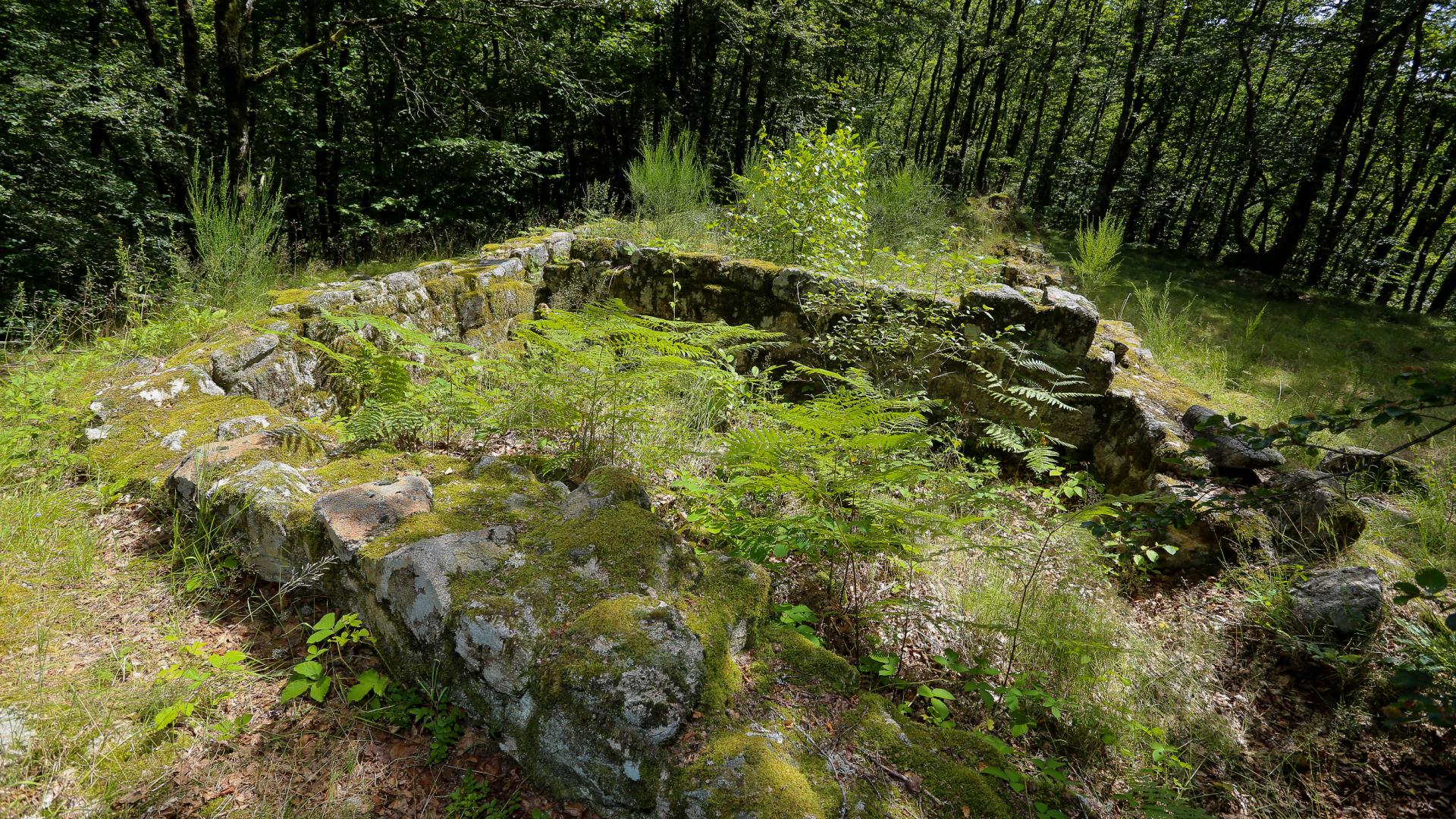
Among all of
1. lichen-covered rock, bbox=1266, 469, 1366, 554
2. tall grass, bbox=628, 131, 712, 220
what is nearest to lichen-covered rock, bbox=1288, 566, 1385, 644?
lichen-covered rock, bbox=1266, 469, 1366, 554

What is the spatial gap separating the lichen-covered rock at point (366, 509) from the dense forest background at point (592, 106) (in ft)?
13.5

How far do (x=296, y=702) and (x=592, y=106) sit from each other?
8594mm

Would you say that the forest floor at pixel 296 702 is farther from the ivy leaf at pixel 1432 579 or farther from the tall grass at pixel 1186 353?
the tall grass at pixel 1186 353

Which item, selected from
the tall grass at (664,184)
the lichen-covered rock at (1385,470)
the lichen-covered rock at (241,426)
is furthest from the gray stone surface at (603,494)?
the tall grass at (664,184)

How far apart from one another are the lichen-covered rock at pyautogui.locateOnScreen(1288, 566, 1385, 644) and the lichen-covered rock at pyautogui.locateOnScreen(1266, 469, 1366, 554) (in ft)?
1.08

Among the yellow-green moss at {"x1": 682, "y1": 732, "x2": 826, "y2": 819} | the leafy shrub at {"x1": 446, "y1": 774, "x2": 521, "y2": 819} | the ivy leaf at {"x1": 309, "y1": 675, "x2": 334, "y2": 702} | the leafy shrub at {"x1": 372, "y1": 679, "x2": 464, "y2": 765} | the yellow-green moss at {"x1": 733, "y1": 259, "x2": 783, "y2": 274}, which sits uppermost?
the yellow-green moss at {"x1": 733, "y1": 259, "x2": 783, "y2": 274}

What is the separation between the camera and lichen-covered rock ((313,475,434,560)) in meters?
2.10

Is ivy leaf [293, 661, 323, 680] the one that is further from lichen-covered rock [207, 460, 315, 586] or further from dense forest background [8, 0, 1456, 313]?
dense forest background [8, 0, 1456, 313]

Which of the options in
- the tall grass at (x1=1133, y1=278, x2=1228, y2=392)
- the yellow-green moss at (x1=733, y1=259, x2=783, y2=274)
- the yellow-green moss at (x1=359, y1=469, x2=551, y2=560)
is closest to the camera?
the yellow-green moss at (x1=359, y1=469, x2=551, y2=560)

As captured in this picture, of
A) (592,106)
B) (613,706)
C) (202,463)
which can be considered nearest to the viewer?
(613,706)

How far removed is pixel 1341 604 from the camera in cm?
281

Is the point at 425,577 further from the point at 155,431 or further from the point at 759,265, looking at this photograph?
the point at 759,265

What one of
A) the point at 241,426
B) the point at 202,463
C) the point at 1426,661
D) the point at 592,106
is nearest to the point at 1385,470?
the point at 1426,661

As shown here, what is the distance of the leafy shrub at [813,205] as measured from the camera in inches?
219
